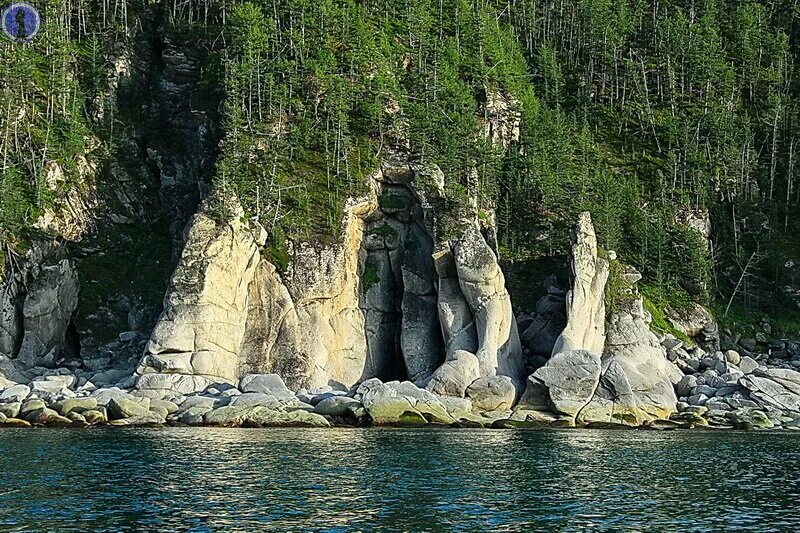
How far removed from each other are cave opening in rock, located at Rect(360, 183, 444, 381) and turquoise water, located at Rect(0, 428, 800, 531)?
20.6m

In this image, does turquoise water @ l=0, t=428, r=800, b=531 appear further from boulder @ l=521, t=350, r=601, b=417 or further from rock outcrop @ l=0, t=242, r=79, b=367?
rock outcrop @ l=0, t=242, r=79, b=367

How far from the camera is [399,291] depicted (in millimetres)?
75875

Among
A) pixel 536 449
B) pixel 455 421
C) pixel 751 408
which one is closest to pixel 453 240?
pixel 455 421

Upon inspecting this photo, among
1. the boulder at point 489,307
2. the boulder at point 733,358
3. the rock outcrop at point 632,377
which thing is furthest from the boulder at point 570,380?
the boulder at point 733,358

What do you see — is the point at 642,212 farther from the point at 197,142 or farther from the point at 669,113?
the point at 197,142

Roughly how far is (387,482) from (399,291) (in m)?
42.5

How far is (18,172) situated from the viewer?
256 feet

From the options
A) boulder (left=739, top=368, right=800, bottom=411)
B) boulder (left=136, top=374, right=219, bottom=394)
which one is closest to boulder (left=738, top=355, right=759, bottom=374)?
boulder (left=739, top=368, right=800, bottom=411)

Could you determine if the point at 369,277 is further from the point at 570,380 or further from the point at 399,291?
the point at 570,380

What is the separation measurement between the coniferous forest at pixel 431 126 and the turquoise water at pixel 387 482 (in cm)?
2840

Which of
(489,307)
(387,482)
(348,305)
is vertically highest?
(348,305)

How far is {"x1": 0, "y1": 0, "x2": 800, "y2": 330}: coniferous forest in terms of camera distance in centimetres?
7738

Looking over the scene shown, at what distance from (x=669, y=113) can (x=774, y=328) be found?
31016mm

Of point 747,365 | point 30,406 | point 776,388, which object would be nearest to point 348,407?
point 30,406
